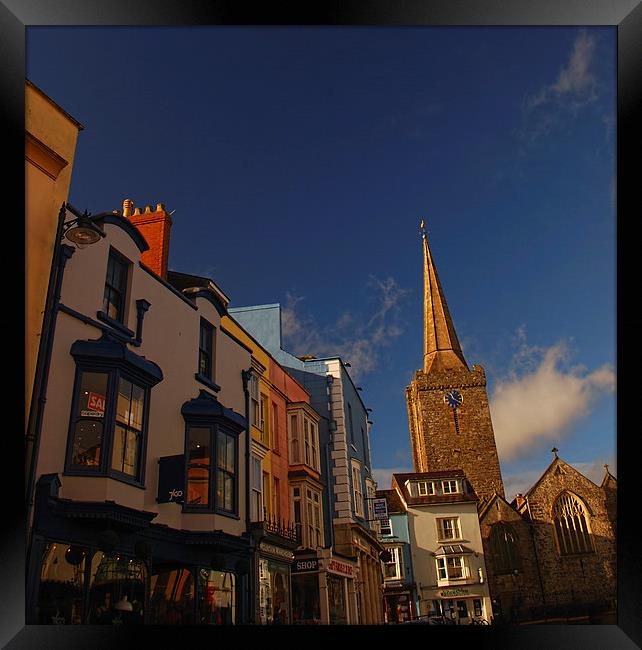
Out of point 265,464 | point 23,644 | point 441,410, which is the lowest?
point 23,644

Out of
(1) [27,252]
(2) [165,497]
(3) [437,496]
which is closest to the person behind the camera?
(1) [27,252]

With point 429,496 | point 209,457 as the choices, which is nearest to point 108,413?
point 209,457

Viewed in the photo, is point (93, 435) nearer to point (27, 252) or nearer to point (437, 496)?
point (27, 252)

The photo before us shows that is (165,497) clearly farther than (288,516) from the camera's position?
No

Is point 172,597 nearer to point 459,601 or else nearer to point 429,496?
point 459,601

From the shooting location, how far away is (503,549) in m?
37.8

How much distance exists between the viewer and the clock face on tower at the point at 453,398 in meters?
51.1

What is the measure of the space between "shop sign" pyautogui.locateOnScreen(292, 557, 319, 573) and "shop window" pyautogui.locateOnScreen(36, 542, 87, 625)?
8.55 m

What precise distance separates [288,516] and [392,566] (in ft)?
60.3

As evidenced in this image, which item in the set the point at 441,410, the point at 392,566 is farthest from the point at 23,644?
the point at 441,410

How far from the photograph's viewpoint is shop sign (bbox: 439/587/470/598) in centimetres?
3161

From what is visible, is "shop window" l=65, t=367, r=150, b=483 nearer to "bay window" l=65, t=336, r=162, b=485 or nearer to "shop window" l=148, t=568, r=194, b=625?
"bay window" l=65, t=336, r=162, b=485

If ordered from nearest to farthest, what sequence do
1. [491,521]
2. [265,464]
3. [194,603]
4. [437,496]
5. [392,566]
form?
[194,603]
[265,464]
[392,566]
[437,496]
[491,521]

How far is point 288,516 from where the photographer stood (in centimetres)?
1591
